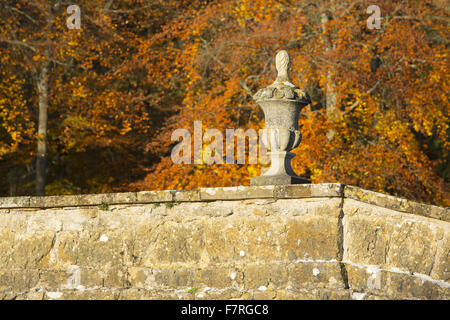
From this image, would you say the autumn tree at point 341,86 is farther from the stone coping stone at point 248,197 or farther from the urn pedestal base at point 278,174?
the stone coping stone at point 248,197

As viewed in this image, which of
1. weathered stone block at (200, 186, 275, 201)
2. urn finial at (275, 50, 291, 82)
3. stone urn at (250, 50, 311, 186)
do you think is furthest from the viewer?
urn finial at (275, 50, 291, 82)

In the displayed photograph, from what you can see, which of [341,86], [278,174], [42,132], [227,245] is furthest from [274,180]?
[42,132]

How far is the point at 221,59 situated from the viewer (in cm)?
1686

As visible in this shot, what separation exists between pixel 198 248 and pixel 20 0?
1278cm

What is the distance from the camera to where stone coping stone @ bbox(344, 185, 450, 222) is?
19.3ft

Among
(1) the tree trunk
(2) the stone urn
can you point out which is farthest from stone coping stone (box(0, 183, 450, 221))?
(1) the tree trunk

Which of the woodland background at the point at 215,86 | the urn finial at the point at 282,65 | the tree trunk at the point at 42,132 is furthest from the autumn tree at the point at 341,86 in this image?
the urn finial at the point at 282,65

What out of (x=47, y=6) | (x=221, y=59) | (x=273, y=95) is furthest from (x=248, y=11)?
(x=273, y=95)

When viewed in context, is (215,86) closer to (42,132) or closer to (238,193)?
(42,132)

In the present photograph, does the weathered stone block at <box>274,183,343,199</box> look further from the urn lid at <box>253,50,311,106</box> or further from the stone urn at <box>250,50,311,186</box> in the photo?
the urn lid at <box>253,50,311,106</box>

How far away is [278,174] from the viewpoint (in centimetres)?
688

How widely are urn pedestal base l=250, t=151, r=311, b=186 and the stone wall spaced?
0.47 meters

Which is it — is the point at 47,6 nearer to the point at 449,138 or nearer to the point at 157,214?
the point at 449,138

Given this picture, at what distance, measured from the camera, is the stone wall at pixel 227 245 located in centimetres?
599
